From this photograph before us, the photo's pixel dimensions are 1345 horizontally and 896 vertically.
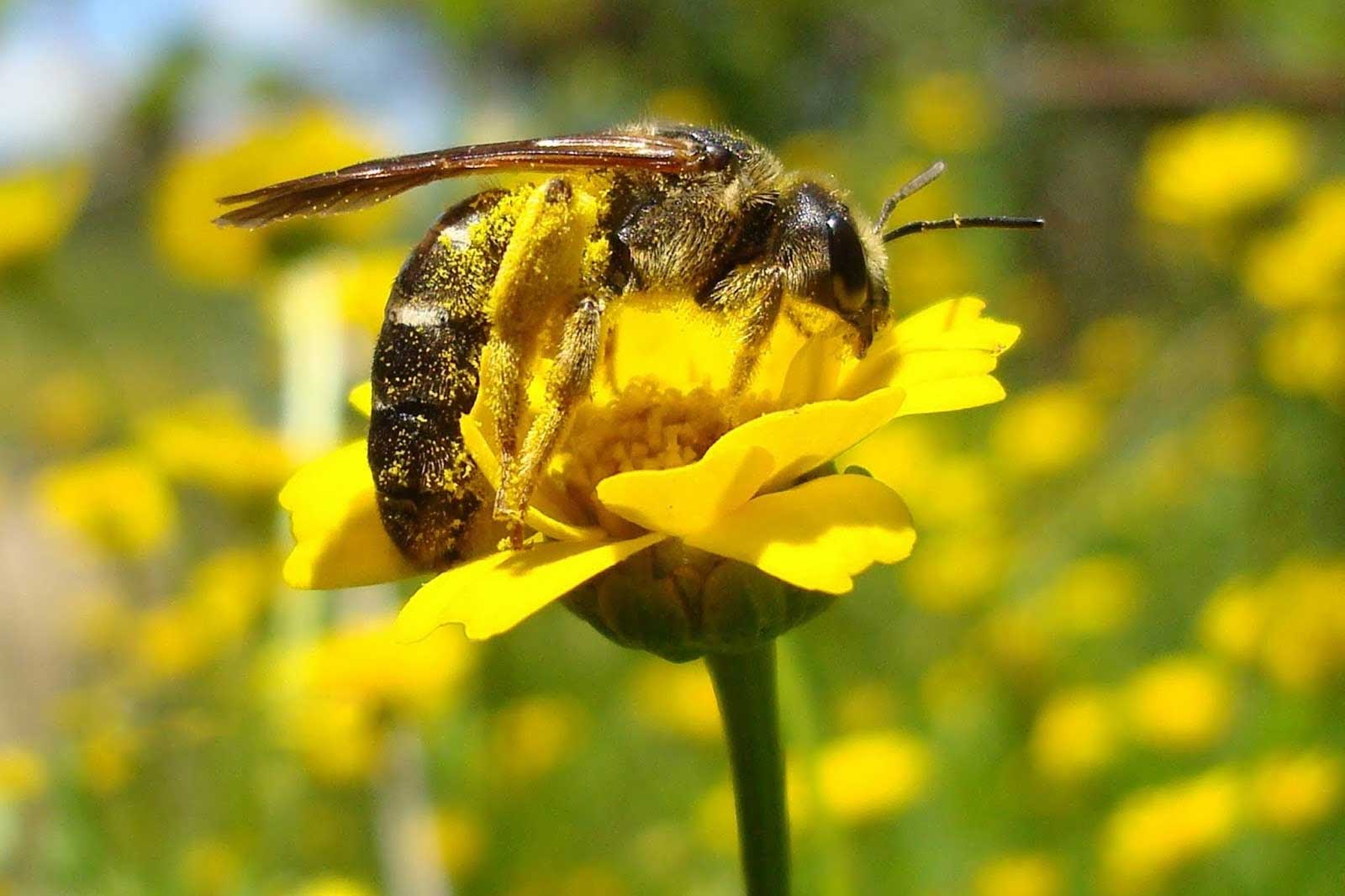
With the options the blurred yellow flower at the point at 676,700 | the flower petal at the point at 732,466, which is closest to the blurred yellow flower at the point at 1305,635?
the blurred yellow flower at the point at 676,700

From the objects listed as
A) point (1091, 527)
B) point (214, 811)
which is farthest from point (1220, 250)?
point (214, 811)

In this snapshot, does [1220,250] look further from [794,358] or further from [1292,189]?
[794,358]

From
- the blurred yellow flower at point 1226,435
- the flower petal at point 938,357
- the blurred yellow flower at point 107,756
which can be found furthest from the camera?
the blurred yellow flower at point 1226,435

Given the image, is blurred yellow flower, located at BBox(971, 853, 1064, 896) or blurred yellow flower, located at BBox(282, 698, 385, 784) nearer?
blurred yellow flower, located at BBox(282, 698, 385, 784)

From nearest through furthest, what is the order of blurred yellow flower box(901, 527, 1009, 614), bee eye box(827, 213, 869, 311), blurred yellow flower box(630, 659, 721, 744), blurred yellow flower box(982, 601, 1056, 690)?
bee eye box(827, 213, 869, 311)
blurred yellow flower box(982, 601, 1056, 690)
blurred yellow flower box(630, 659, 721, 744)
blurred yellow flower box(901, 527, 1009, 614)

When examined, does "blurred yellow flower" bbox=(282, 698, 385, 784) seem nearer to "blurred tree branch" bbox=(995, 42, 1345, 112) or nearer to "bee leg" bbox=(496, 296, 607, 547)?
"bee leg" bbox=(496, 296, 607, 547)

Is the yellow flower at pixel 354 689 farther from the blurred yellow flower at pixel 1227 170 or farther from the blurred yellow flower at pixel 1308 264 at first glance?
the blurred yellow flower at pixel 1227 170

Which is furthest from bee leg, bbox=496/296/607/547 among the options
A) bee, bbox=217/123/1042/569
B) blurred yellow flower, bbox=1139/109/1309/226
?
blurred yellow flower, bbox=1139/109/1309/226
